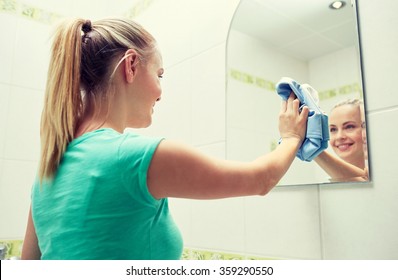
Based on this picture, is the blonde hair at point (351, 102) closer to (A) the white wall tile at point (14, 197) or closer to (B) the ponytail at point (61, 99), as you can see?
(B) the ponytail at point (61, 99)

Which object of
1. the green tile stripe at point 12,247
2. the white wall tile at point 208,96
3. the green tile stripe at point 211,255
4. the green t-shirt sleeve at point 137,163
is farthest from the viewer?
the green tile stripe at point 12,247

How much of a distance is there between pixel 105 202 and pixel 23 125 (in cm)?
110

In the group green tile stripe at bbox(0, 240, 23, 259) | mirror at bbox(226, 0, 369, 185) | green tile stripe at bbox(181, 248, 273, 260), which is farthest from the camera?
green tile stripe at bbox(0, 240, 23, 259)

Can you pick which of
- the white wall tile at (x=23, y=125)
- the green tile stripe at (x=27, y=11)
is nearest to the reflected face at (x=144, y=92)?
the white wall tile at (x=23, y=125)

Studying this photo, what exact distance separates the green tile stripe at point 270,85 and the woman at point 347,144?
2 centimetres

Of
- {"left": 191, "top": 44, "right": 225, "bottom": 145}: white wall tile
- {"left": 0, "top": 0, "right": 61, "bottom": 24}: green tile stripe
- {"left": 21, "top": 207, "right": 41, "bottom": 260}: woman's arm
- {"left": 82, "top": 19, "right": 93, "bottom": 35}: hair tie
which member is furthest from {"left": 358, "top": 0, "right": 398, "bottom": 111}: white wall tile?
{"left": 0, "top": 0, "right": 61, "bottom": 24}: green tile stripe

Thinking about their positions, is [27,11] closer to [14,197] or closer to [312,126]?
[14,197]

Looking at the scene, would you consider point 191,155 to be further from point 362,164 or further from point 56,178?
point 362,164

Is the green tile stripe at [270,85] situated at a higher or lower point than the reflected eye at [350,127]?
higher

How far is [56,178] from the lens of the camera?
0.66 metres

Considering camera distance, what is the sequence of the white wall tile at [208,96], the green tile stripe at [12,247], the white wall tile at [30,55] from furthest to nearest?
1. the white wall tile at [30,55]
2. the green tile stripe at [12,247]
3. the white wall tile at [208,96]

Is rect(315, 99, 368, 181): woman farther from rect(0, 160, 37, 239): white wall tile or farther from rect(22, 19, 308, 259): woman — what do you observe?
rect(0, 160, 37, 239): white wall tile

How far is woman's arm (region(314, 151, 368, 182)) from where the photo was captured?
77cm

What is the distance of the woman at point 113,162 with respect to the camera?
60cm
